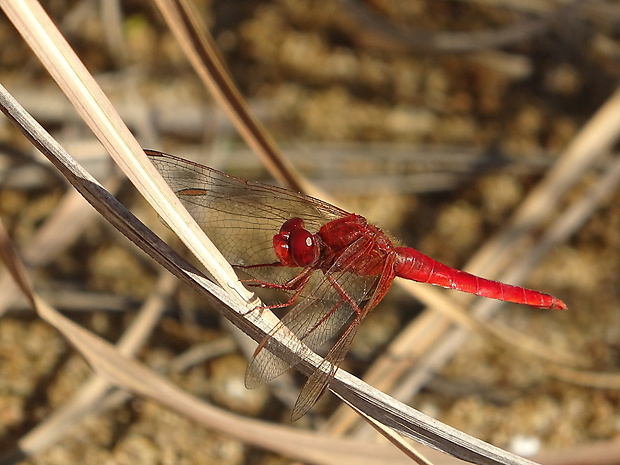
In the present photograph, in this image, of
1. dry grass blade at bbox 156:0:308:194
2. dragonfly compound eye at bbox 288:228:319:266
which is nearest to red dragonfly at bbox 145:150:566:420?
dragonfly compound eye at bbox 288:228:319:266

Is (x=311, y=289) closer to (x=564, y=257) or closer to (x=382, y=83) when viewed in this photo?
(x=564, y=257)

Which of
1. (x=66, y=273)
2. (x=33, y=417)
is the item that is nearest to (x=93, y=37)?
(x=66, y=273)

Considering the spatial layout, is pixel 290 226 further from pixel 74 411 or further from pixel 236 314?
pixel 74 411

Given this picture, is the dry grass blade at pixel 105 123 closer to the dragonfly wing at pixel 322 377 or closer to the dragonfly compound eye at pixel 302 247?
the dragonfly wing at pixel 322 377

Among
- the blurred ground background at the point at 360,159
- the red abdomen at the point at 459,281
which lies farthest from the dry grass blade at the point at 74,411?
the red abdomen at the point at 459,281

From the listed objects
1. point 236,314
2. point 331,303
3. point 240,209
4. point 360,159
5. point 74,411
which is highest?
point 360,159

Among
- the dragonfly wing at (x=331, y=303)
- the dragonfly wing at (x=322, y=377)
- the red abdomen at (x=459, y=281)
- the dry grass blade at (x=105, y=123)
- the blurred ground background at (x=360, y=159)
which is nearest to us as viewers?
the dry grass blade at (x=105, y=123)

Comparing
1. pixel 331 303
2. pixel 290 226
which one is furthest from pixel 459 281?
pixel 290 226
